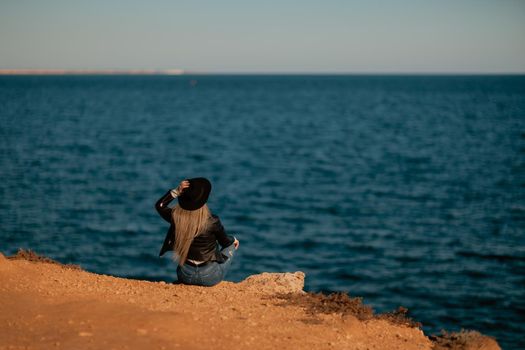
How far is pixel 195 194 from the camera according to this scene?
29.9 ft

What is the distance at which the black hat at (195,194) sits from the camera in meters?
9.09

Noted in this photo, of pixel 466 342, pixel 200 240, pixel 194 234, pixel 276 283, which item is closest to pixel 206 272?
pixel 200 240

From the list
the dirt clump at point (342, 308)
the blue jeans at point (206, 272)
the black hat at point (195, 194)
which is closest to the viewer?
the dirt clump at point (342, 308)

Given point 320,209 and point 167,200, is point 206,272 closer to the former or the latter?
point 167,200

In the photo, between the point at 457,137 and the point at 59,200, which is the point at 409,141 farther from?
the point at 59,200

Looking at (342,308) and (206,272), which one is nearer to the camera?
(342,308)

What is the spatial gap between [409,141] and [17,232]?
133 feet

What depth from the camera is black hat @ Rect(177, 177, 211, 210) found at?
909cm

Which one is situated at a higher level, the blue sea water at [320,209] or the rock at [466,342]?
the rock at [466,342]

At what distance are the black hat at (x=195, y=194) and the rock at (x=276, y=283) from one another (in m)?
2.23

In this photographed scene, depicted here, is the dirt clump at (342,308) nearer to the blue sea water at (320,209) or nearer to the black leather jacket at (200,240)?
the black leather jacket at (200,240)

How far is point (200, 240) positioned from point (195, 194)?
0.86m

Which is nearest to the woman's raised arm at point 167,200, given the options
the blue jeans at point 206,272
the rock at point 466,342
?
the blue jeans at point 206,272

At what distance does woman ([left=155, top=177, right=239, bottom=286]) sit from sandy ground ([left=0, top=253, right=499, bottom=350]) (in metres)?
0.38
